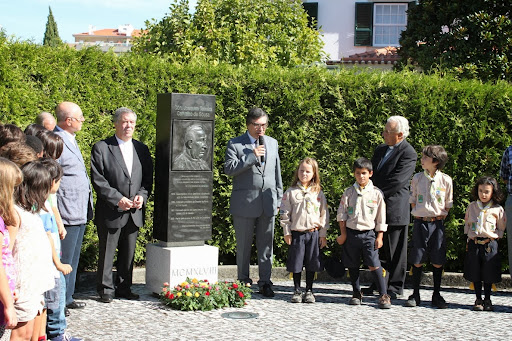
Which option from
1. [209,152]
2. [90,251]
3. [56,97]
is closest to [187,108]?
[209,152]

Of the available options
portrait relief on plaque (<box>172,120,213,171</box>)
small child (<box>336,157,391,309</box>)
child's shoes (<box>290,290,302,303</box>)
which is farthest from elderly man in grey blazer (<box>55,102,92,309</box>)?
small child (<box>336,157,391,309</box>)

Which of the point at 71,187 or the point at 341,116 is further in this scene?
the point at 341,116

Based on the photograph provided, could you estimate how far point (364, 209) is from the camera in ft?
25.6

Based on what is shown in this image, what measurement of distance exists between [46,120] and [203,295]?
2648mm

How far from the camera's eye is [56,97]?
850 cm

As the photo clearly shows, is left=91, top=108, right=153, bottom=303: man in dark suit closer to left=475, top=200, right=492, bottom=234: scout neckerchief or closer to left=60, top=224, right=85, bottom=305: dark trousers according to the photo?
left=60, top=224, right=85, bottom=305: dark trousers

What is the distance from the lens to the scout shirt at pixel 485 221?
7871mm

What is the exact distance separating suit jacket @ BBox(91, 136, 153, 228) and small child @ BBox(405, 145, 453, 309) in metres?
3.21

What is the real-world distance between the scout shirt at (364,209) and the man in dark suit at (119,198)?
2328mm

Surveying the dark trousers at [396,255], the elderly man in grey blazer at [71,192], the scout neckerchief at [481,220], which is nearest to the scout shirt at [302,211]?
the dark trousers at [396,255]


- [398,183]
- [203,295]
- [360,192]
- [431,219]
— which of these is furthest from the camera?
[398,183]

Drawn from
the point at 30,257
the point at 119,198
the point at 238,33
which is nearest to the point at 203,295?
the point at 119,198

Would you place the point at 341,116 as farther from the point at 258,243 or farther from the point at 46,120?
the point at 46,120

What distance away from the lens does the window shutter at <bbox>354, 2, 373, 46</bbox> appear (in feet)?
88.8
